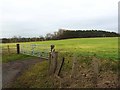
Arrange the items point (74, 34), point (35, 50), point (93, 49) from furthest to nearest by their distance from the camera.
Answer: point (74, 34)
point (93, 49)
point (35, 50)

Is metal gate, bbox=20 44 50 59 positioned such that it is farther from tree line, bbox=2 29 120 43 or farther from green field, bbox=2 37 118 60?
tree line, bbox=2 29 120 43

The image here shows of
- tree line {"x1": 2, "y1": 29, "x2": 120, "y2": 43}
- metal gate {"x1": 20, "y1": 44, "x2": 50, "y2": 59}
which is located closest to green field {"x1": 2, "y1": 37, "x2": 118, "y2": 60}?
metal gate {"x1": 20, "y1": 44, "x2": 50, "y2": 59}

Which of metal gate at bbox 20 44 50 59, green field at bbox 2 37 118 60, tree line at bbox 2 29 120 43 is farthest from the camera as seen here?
tree line at bbox 2 29 120 43

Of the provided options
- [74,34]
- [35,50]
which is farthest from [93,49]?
[74,34]

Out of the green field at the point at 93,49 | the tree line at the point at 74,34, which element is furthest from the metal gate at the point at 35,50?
the tree line at the point at 74,34

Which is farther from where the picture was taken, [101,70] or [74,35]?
[74,35]

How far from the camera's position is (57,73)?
15.9m

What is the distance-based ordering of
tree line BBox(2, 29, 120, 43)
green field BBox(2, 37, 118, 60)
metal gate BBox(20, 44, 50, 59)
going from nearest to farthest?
green field BBox(2, 37, 118, 60) → metal gate BBox(20, 44, 50, 59) → tree line BBox(2, 29, 120, 43)

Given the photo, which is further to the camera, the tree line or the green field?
the tree line

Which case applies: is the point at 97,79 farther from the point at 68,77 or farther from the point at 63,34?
the point at 63,34

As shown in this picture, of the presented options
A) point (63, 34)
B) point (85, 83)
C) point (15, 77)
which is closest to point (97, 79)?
point (85, 83)

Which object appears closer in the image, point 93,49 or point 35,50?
Result: point 35,50

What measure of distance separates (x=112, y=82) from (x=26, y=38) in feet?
238

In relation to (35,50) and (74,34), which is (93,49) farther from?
(74,34)
